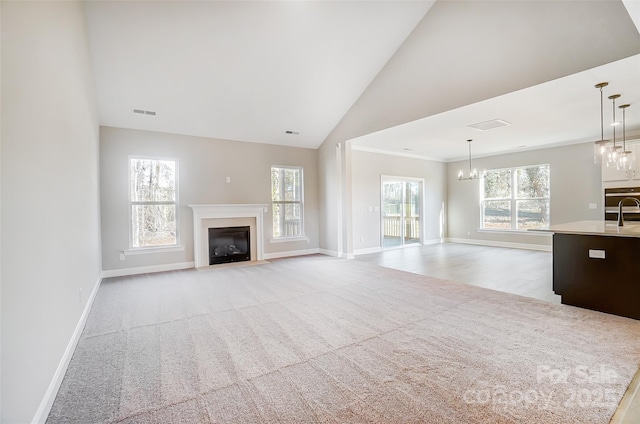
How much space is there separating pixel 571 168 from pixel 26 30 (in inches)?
367

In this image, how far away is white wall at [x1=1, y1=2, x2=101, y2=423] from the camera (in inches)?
53.6

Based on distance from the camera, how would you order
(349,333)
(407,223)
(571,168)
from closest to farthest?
(349,333) < (571,168) < (407,223)

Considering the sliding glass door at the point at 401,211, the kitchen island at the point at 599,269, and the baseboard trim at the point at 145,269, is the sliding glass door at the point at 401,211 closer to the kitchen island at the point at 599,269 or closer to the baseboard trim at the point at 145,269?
the kitchen island at the point at 599,269

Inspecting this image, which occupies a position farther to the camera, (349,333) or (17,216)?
(349,333)

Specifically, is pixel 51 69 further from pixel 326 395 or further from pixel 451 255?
pixel 451 255

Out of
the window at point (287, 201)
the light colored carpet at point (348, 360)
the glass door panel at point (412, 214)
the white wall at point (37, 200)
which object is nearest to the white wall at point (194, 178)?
the window at point (287, 201)

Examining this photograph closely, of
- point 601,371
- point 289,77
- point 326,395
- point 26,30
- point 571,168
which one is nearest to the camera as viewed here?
point 26,30

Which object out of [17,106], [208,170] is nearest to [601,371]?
[17,106]

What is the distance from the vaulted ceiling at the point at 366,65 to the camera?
337cm

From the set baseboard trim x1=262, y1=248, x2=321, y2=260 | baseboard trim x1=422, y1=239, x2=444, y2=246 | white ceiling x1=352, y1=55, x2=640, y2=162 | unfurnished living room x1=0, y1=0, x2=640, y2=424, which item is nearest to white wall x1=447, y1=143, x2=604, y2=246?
unfurnished living room x1=0, y1=0, x2=640, y2=424

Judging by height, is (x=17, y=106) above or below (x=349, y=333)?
above

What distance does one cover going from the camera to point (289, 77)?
16.4 ft

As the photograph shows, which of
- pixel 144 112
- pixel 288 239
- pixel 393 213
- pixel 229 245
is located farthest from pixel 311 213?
pixel 144 112

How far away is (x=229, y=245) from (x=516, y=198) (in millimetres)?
7728
